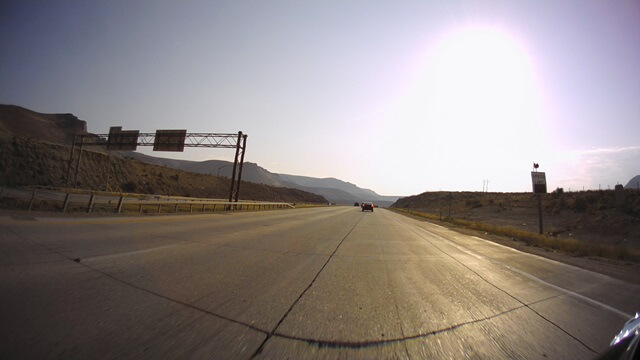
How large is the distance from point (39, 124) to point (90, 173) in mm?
100671

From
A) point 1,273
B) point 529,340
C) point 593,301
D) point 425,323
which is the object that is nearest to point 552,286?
point 593,301

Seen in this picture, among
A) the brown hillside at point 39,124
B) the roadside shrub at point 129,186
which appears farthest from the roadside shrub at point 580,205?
the brown hillside at point 39,124

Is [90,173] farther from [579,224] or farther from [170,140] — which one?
[579,224]

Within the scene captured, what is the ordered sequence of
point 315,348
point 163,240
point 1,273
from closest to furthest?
1. point 315,348
2. point 1,273
3. point 163,240

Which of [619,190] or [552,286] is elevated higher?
[619,190]

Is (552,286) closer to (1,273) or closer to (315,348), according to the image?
(315,348)

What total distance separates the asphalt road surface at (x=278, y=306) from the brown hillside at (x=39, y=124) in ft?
442

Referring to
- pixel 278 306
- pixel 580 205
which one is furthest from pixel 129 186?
pixel 580 205

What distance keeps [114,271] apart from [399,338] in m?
4.61

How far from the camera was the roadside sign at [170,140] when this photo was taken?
33688mm

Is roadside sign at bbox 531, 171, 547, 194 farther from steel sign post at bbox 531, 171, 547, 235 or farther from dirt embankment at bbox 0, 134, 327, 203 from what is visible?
dirt embankment at bbox 0, 134, 327, 203

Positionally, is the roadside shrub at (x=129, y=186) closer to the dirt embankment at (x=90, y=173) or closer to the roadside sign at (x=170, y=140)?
the dirt embankment at (x=90, y=173)

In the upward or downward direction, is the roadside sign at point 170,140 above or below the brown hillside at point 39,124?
below

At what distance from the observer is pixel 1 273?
4176mm
